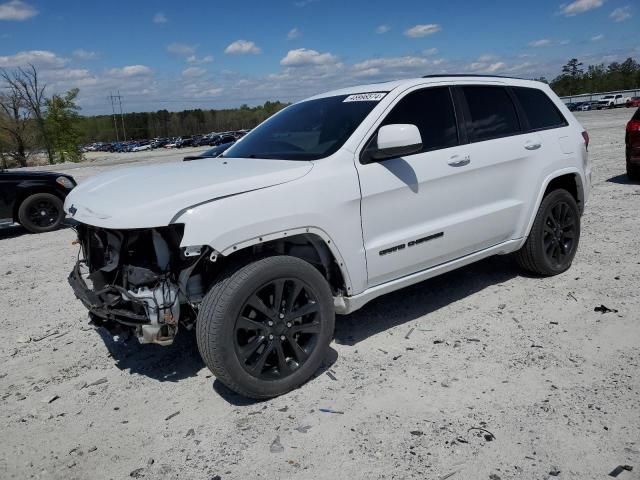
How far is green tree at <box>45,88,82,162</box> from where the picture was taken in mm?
61531

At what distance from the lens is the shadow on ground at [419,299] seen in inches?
169

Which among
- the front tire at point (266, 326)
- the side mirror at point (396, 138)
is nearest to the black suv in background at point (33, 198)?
the front tire at point (266, 326)

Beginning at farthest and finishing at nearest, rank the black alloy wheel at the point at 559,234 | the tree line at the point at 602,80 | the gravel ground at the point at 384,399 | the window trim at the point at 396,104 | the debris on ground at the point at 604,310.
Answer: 1. the tree line at the point at 602,80
2. the black alloy wheel at the point at 559,234
3. the debris on ground at the point at 604,310
4. the window trim at the point at 396,104
5. the gravel ground at the point at 384,399

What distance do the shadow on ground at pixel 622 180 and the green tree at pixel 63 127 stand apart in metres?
61.9

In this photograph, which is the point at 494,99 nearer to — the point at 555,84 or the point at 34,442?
the point at 34,442

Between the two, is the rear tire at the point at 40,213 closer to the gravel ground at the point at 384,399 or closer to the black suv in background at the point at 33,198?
the black suv in background at the point at 33,198

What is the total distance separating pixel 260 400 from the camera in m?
3.29

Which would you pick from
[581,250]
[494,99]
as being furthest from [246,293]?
[581,250]

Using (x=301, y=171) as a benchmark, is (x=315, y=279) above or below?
below

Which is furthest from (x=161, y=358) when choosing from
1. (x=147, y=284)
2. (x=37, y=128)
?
(x=37, y=128)

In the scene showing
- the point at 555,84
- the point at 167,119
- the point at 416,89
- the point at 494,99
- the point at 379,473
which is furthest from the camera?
the point at 167,119

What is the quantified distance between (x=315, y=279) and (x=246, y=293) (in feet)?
1.60

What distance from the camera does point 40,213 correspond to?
944cm

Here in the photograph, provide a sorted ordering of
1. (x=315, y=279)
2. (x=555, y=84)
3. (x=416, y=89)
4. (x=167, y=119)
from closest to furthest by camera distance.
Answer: (x=315, y=279) < (x=416, y=89) < (x=555, y=84) < (x=167, y=119)
